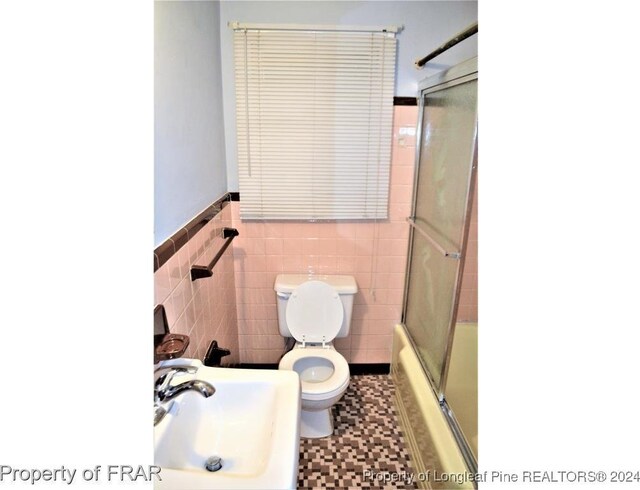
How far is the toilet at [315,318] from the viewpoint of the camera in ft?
6.12

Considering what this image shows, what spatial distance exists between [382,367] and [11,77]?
7.40 feet

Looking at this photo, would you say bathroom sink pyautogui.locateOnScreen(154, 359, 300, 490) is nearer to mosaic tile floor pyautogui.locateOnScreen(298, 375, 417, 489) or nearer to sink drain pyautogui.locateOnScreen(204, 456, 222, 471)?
sink drain pyautogui.locateOnScreen(204, 456, 222, 471)

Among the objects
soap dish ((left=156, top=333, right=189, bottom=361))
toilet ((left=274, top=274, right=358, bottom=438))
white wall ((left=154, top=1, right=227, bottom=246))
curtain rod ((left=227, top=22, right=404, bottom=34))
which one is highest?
curtain rod ((left=227, top=22, right=404, bottom=34))

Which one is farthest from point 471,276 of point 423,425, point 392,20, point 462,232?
point 392,20

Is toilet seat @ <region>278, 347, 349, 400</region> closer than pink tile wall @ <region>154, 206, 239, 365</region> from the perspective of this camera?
No

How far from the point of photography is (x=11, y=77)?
292 millimetres

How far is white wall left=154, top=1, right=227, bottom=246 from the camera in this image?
98cm

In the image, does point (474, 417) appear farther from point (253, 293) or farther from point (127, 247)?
point (253, 293)

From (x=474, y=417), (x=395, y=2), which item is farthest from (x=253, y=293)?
(x=395, y=2)

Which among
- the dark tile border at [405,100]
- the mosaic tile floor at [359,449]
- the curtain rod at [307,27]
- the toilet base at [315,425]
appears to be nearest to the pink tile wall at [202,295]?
the toilet base at [315,425]

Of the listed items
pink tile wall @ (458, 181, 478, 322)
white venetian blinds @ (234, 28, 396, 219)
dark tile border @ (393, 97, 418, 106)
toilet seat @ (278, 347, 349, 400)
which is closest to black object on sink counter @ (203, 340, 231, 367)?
toilet seat @ (278, 347, 349, 400)

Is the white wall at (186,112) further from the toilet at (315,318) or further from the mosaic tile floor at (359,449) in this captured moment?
the mosaic tile floor at (359,449)

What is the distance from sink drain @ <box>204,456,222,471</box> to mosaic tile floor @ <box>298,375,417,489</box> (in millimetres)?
833

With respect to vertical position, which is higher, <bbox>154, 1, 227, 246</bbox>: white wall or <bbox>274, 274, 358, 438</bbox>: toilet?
<bbox>154, 1, 227, 246</bbox>: white wall
